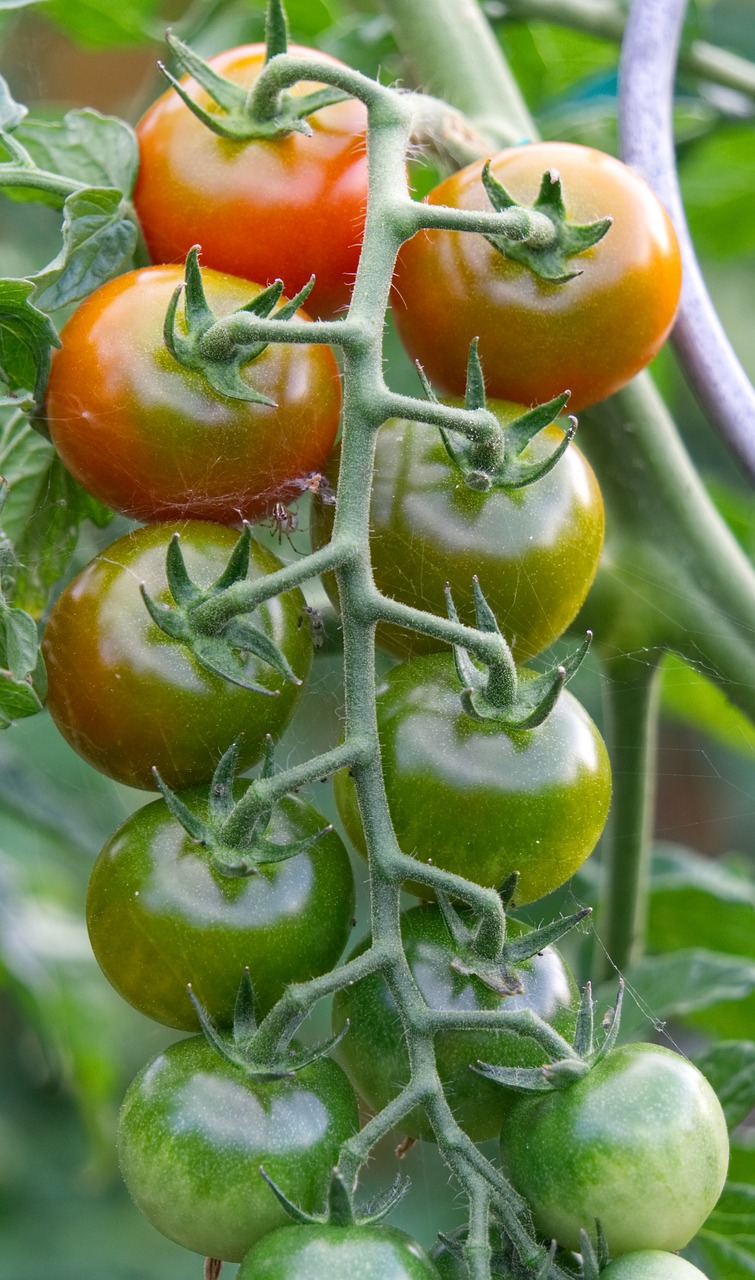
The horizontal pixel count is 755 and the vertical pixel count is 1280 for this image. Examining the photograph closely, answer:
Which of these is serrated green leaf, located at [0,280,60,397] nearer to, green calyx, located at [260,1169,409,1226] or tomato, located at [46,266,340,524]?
tomato, located at [46,266,340,524]

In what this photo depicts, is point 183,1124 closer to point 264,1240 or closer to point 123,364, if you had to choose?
point 264,1240

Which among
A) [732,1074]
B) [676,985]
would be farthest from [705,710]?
[732,1074]

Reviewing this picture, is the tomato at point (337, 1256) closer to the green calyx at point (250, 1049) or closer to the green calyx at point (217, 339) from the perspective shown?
the green calyx at point (250, 1049)

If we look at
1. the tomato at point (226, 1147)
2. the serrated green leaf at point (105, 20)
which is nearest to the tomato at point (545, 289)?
the tomato at point (226, 1147)

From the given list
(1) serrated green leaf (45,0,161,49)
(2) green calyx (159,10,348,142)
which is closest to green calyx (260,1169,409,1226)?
(2) green calyx (159,10,348,142)

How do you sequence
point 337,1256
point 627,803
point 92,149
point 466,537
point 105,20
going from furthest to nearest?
point 105,20 → point 627,803 → point 92,149 → point 466,537 → point 337,1256

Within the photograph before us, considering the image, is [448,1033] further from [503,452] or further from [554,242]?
[554,242]

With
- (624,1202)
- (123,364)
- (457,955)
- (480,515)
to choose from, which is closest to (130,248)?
(123,364)
